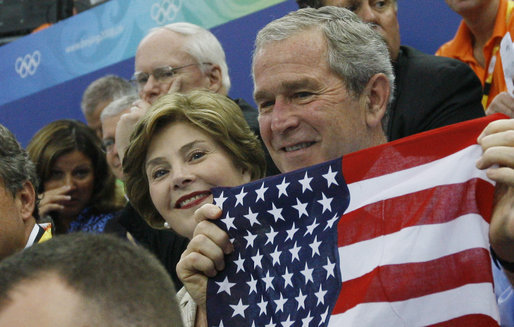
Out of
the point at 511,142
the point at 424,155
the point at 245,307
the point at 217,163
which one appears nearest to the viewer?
the point at 511,142

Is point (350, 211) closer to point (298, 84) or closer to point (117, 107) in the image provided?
point (298, 84)

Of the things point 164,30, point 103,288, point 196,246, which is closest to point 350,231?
point 196,246

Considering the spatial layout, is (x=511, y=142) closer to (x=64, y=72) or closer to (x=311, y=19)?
(x=311, y=19)

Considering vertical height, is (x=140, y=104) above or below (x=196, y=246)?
below

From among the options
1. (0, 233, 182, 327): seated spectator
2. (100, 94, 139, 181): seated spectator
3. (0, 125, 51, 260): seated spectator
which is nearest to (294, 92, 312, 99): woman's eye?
(0, 125, 51, 260): seated spectator

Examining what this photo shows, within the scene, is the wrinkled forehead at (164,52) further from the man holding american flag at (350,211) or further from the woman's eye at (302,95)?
the woman's eye at (302,95)

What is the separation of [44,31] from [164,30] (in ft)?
11.7

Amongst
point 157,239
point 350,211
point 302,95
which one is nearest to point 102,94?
point 157,239

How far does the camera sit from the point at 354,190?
7.82ft

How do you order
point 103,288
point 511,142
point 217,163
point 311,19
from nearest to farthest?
point 103,288
point 511,142
point 311,19
point 217,163

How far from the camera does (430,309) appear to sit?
2.12 m

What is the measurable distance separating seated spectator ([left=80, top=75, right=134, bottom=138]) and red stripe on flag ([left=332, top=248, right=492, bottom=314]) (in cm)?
379

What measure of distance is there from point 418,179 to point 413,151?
0.08m

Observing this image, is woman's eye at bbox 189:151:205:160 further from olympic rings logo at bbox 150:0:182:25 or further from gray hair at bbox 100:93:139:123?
olympic rings logo at bbox 150:0:182:25
